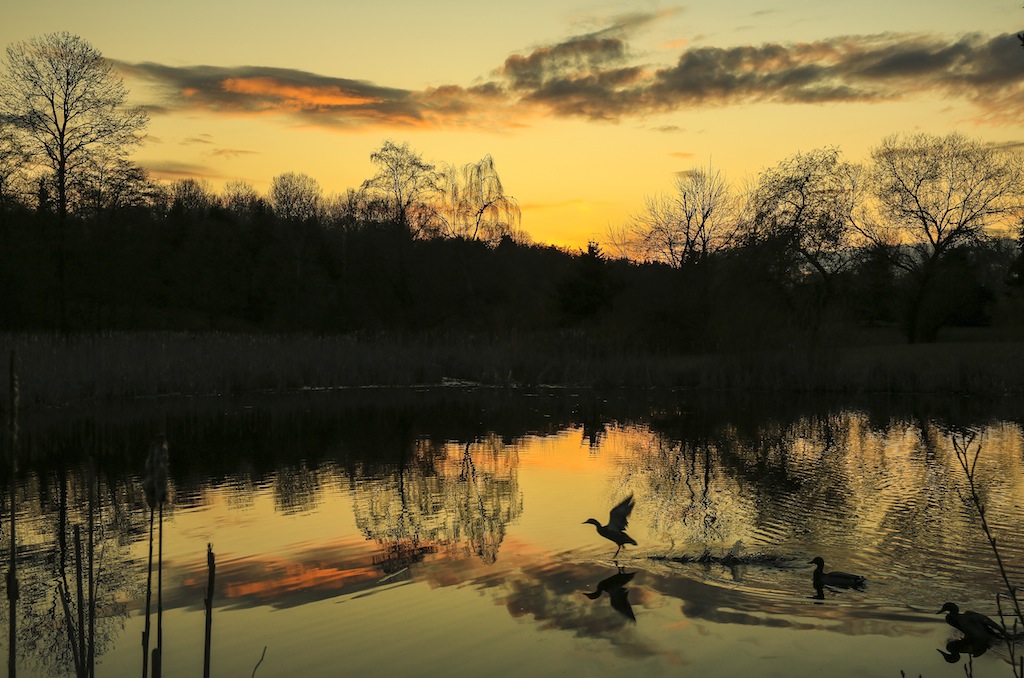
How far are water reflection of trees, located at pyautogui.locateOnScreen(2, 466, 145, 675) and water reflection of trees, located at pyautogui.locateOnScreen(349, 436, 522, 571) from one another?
2269mm

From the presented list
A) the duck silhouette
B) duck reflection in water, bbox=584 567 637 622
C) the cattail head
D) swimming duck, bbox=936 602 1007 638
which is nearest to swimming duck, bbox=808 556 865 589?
swimming duck, bbox=936 602 1007 638

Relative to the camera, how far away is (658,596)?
22.6 feet

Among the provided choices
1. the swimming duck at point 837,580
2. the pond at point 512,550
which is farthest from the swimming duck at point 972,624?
the swimming duck at point 837,580

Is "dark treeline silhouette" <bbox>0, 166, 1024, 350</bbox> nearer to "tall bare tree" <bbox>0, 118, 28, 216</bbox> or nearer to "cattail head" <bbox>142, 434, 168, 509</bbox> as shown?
"tall bare tree" <bbox>0, 118, 28, 216</bbox>

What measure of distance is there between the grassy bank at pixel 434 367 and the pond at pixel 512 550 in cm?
452

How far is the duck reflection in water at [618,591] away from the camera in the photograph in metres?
6.53

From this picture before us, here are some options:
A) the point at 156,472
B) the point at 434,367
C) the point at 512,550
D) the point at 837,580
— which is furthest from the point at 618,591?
the point at 434,367

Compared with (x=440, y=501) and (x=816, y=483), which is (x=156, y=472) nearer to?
(x=440, y=501)

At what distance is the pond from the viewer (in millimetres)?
5691

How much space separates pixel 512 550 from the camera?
27.3 feet

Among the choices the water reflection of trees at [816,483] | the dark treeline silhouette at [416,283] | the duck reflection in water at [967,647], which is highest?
the dark treeline silhouette at [416,283]

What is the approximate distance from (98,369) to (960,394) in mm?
21849

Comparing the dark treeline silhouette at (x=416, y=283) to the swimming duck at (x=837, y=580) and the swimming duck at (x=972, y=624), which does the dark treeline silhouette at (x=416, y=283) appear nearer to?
the swimming duck at (x=837, y=580)

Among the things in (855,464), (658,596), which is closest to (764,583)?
(658,596)
